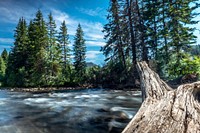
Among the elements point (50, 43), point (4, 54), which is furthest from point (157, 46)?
point (4, 54)

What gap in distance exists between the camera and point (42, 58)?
3002cm

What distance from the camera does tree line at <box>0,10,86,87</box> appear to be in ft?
94.6

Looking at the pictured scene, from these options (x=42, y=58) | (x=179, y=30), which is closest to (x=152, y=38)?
(x=179, y=30)

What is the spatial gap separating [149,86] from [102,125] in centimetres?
198

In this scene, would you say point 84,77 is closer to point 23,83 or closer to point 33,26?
point 23,83

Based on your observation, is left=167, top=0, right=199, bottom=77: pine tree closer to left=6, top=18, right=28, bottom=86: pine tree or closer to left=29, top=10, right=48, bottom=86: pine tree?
left=29, top=10, right=48, bottom=86: pine tree

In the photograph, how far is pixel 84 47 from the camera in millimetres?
36625

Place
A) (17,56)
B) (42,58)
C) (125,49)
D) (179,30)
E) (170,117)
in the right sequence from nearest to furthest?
Result: 1. (170,117)
2. (179,30)
3. (125,49)
4. (42,58)
5. (17,56)

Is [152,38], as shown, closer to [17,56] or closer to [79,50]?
[79,50]

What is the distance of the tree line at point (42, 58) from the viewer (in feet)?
94.6

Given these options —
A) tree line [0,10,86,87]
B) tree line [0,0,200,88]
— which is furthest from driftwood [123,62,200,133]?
tree line [0,10,86,87]

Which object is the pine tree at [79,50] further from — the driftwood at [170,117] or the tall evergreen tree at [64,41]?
the driftwood at [170,117]

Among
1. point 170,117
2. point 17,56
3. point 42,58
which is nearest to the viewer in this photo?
point 170,117

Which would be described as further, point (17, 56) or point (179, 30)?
point (17, 56)
